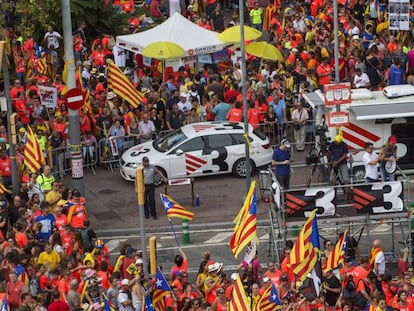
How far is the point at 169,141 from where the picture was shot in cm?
3619

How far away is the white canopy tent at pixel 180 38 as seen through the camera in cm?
4234

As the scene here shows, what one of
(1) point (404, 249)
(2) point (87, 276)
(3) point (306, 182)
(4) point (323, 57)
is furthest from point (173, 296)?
(4) point (323, 57)

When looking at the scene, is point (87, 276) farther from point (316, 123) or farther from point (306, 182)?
point (316, 123)

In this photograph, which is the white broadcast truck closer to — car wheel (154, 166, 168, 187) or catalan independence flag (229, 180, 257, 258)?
car wheel (154, 166, 168, 187)

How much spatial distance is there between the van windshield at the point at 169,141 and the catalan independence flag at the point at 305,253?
9.91 metres

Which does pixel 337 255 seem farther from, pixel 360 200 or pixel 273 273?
pixel 360 200

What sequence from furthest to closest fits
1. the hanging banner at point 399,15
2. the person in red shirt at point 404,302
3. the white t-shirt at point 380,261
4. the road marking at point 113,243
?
1. the hanging banner at point 399,15
2. the road marking at point 113,243
3. the white t-shirt at point 380,261
4. the person in red shirt at point 404,302

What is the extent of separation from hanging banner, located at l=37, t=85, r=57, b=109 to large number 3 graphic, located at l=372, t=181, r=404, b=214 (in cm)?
913

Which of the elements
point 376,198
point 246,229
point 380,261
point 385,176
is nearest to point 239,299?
point 246,229

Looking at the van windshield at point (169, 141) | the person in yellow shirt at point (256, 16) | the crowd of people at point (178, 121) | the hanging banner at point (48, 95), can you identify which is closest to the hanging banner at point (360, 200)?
the crowd of people at point (178, 121)

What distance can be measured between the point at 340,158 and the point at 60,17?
1390 cm

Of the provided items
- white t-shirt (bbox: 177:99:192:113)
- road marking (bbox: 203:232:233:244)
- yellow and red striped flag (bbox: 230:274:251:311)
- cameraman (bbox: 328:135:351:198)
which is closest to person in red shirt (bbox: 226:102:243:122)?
white t-shirt (bbox: 177:99:192:113)

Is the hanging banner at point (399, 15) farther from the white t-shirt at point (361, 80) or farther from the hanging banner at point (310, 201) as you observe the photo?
the hanging banner at point (310, 201)

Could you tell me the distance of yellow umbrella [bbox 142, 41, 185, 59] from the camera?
41.3 metres
